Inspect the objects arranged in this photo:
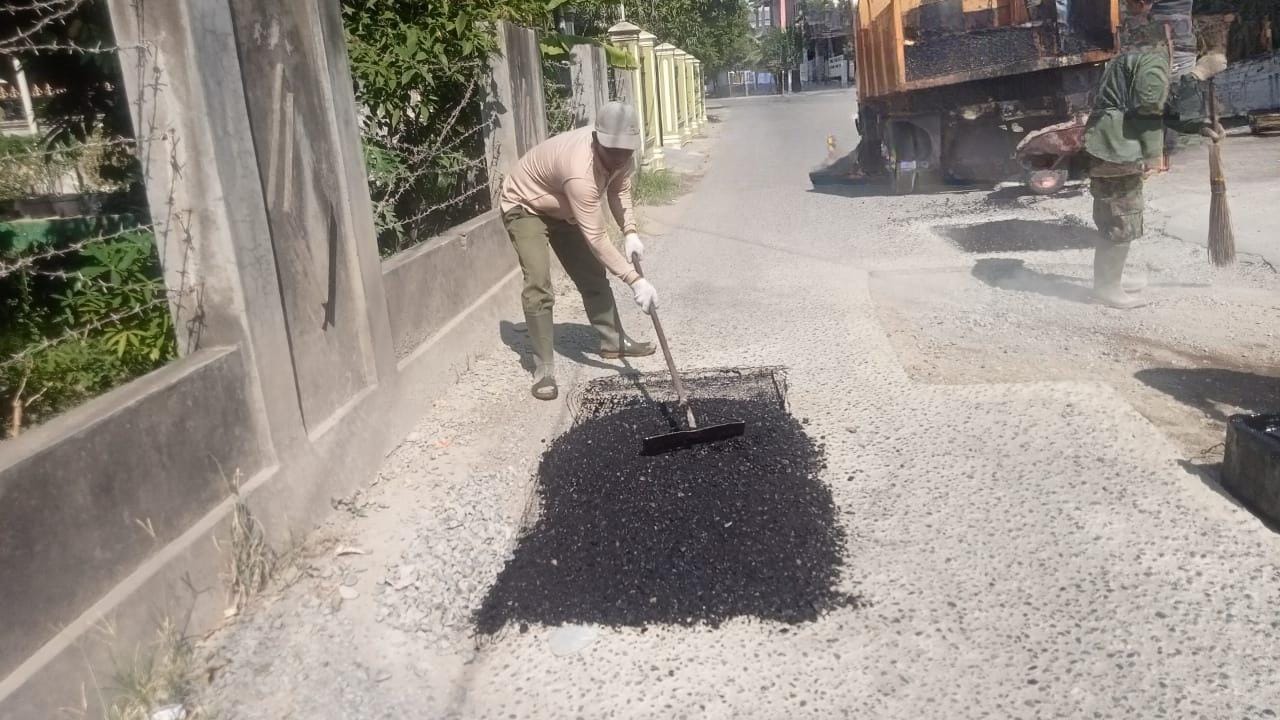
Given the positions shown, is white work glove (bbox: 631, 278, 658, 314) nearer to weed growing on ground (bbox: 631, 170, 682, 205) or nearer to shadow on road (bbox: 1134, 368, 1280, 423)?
shadow on road (bbox: 1134, 368, 1280, 423)

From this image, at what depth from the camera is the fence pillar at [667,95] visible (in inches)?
807

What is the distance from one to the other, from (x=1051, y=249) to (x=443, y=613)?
262 inches

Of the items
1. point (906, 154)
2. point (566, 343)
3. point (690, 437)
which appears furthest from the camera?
point (906, 154)

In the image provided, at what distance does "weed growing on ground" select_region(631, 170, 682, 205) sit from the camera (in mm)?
13211

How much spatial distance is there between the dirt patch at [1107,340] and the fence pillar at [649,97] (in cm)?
1007

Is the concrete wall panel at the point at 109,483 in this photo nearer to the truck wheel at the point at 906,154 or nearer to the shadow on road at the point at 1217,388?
the shadow on road at the point at 1217,388

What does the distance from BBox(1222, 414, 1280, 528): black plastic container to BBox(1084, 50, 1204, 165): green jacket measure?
292cm

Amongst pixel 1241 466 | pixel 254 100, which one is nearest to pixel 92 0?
pixel 254 100

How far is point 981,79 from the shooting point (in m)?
10.6

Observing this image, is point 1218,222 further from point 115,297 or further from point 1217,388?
point 115,297

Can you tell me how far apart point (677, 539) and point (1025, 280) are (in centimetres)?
477

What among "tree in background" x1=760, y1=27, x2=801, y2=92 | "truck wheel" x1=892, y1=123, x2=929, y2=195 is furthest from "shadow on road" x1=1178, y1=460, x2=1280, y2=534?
"tree in background" x1=760, y1=27, x2=801, y2=92

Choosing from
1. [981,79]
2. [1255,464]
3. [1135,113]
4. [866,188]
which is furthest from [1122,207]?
[866,188]

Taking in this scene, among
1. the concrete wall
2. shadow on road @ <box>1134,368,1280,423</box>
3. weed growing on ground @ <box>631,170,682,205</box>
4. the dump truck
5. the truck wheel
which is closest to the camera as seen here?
the concrete wall
